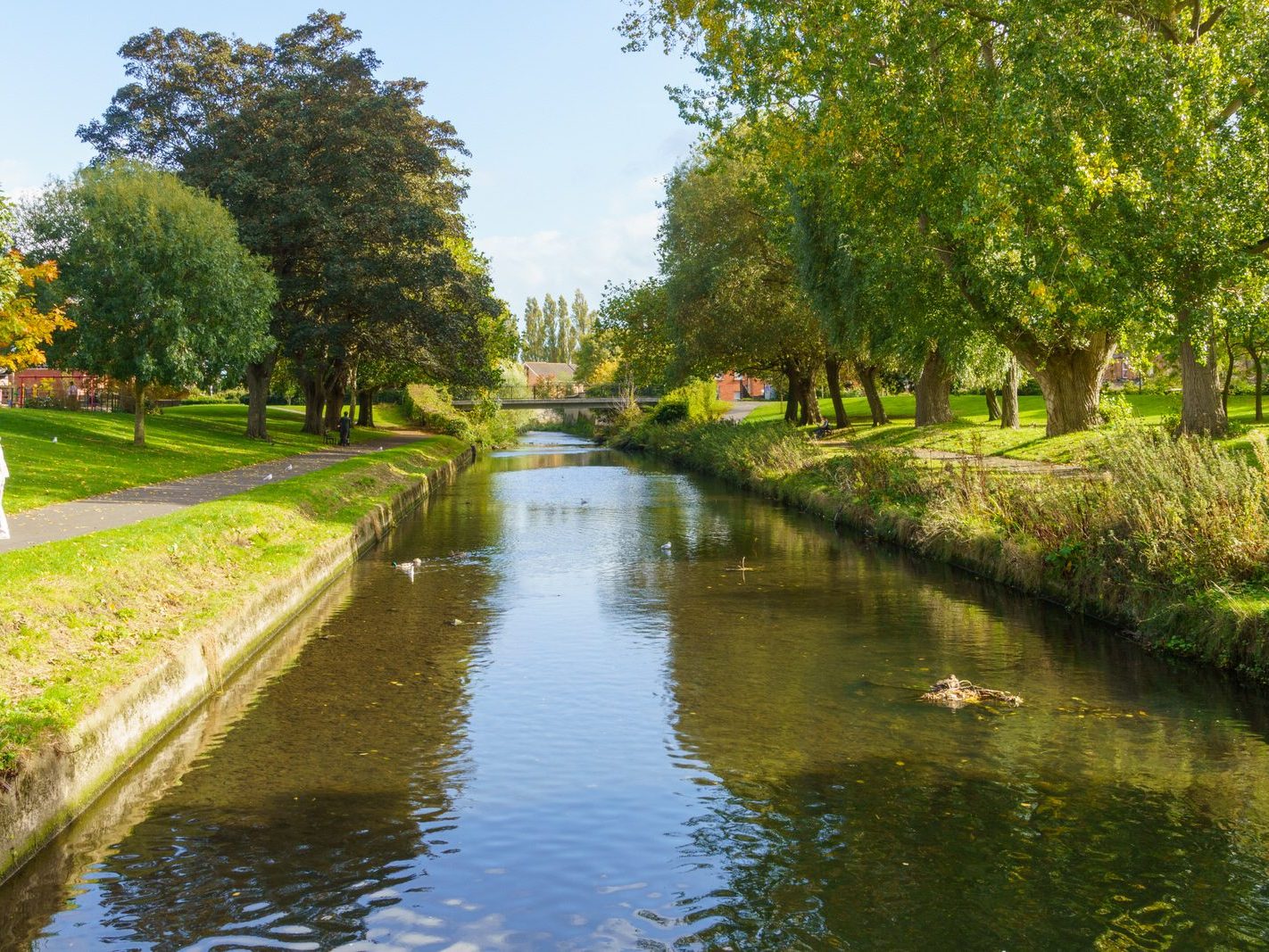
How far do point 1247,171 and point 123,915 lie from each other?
19.3 metres

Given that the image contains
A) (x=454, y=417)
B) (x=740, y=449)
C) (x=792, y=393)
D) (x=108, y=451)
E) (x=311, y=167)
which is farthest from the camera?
(x=454, y=417)

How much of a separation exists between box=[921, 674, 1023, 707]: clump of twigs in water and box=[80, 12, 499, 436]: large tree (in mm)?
35309

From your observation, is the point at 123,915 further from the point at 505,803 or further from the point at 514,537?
the point at 514,537

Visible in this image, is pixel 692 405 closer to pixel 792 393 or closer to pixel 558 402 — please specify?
pixel 792 393

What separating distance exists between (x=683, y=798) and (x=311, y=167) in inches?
1651

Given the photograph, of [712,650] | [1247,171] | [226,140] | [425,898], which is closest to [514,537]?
[712,650]

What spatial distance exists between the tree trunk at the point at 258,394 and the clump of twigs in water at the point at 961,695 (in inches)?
1513

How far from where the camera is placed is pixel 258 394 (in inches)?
1845

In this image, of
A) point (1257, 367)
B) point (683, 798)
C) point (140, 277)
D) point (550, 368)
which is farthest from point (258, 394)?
point (550, 368)

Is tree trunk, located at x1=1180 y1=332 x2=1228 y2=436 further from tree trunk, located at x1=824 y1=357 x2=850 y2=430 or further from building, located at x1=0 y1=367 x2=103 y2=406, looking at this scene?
building, located at x1=0 y1=367 x2=103 y2=406

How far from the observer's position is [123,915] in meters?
7.07

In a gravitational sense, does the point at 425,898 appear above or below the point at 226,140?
below

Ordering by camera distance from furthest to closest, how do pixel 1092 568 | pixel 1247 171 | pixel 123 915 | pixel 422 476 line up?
1. pixel 422 476
2. pixel 1247 171
3. pixel 1092 568
4. pixel 123 915

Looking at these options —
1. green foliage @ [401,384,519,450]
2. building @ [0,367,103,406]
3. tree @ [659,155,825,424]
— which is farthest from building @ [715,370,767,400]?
building @ [0,367,103,406]
